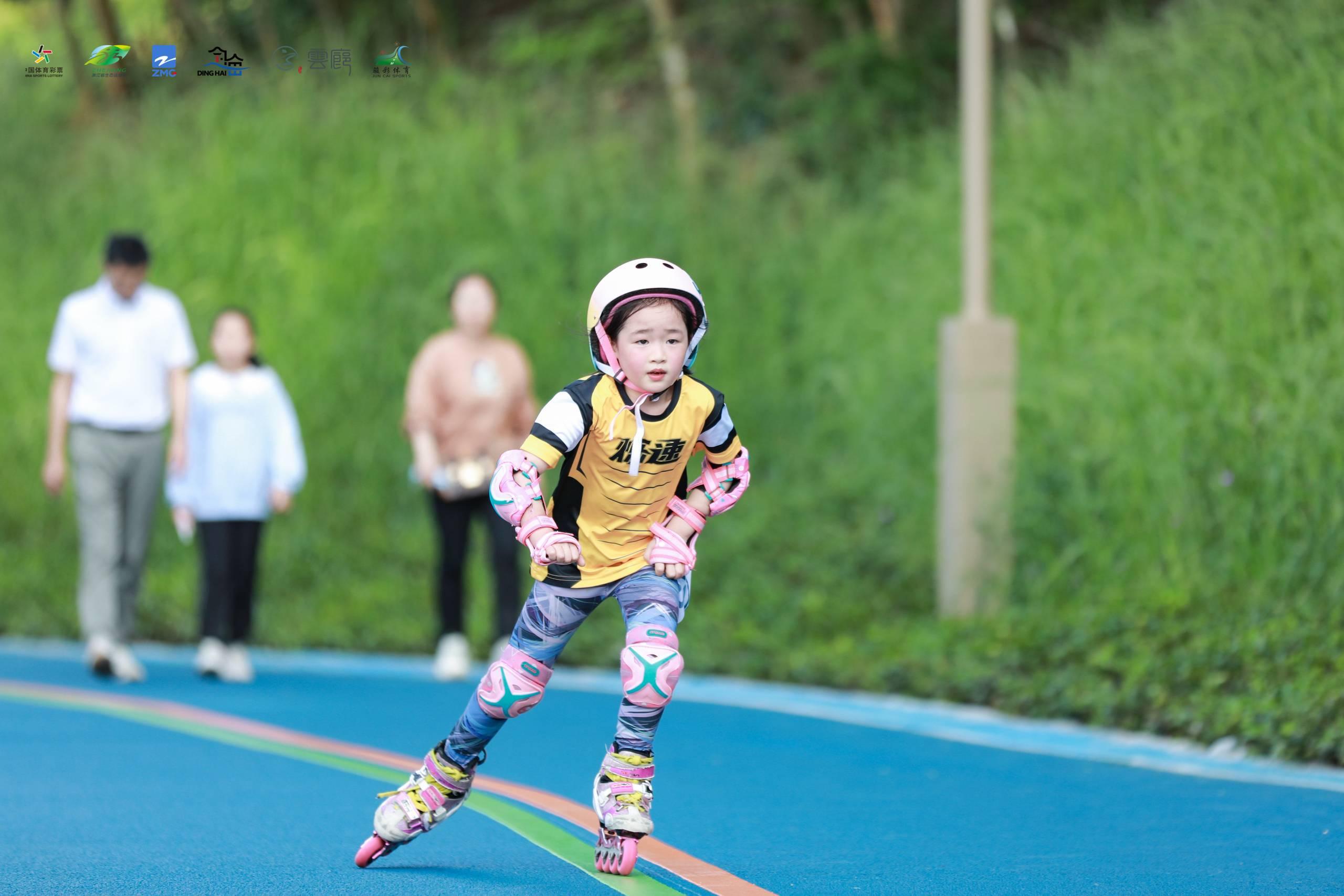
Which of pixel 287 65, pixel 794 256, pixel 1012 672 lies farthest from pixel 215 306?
pixel 1012 672

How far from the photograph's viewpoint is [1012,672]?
9102 millimetres

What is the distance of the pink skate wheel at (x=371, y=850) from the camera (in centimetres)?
510

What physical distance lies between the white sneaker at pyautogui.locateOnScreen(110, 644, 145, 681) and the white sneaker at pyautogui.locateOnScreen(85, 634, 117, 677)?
0.8 inches

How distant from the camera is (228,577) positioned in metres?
10.3

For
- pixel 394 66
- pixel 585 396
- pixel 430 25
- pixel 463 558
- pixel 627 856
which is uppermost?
pixel 430 25

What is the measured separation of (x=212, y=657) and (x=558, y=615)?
18.9ft

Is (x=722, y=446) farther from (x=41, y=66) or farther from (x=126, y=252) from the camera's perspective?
(x=41, y=66)

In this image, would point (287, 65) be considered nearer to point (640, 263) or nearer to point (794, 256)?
point (794, 256)

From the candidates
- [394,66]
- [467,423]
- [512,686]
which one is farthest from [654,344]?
[394,66]

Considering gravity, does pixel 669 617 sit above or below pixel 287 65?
below

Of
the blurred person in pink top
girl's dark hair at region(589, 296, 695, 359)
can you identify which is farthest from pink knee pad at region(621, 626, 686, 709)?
the blurred person in pink top

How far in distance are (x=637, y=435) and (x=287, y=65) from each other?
54.2 feet

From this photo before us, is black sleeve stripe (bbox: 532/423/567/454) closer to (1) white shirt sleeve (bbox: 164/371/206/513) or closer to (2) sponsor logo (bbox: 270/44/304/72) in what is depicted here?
(1) white shirt sleeve (bbox: 164/371/206/513)

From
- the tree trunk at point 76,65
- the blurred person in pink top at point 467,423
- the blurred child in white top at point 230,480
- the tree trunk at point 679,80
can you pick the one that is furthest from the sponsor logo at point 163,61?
the blurred person in pink top at point 467,423
